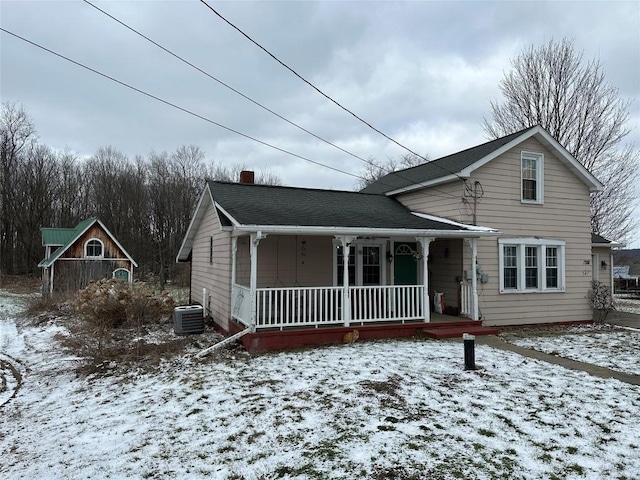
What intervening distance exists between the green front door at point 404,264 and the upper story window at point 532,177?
3.64 m

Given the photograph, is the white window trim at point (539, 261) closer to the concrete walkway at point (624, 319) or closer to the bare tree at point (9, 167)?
the concrete walkway at point (624, 319)

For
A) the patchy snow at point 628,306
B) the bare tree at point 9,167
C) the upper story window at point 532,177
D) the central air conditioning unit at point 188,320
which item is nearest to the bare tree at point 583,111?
the patchy snow at point 628,306

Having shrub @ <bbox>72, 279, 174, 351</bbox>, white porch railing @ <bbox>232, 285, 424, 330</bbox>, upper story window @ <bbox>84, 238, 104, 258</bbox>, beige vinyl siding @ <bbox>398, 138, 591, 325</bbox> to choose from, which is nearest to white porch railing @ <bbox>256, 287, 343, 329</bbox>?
white porch railing @ <bbox>232, 285, 424, 330</bbox>

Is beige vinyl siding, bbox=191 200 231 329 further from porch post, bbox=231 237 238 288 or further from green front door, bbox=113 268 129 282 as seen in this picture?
green front door, bbox=113 268 129 282

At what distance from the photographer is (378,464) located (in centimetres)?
384

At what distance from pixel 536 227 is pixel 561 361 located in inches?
210

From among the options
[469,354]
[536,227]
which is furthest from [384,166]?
[469,354]

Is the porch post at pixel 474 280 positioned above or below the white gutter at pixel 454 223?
below

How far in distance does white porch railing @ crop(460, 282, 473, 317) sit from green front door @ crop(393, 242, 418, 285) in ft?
4.63

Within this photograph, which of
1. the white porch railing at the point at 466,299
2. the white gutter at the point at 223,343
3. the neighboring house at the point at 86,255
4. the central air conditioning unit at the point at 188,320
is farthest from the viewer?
the neighboring house at the point at 86,255

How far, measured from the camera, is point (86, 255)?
76.1ft

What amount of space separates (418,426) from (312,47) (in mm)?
7756

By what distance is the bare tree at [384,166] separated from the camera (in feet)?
127

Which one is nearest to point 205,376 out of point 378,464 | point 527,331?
point 378,464
